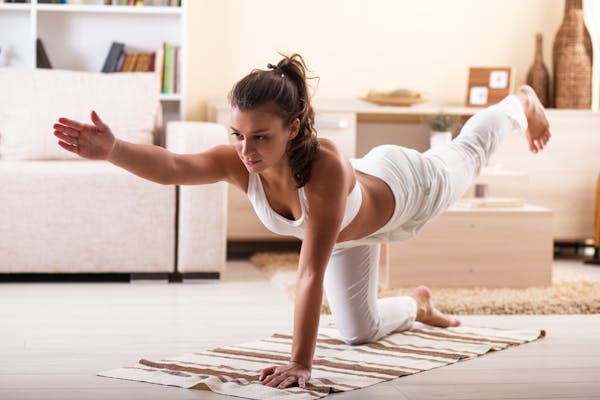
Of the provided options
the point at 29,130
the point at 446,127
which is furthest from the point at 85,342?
the point at 446,127

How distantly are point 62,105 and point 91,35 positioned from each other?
814 millimetres

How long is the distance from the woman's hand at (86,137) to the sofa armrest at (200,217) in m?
1.81

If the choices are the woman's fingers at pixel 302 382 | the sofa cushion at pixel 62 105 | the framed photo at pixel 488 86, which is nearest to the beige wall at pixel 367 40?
the framed photo at pixel 488 86

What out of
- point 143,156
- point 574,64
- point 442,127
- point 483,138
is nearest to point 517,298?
point 483,138

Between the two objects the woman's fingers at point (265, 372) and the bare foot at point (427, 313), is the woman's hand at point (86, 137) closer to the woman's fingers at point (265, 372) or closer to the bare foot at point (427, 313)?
the woman's fingers at point (265, 372)

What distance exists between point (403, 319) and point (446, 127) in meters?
1.65

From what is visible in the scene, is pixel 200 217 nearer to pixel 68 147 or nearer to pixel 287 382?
pixel 287 382

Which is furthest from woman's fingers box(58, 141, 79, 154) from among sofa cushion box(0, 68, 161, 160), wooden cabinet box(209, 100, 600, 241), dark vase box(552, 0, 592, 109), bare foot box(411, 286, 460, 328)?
dark vase box(552, 0, 592, 109)

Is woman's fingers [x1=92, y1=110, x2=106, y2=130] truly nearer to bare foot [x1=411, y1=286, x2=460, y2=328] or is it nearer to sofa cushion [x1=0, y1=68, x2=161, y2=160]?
bare foot [x1=411, y1=286, x2=460, y2=328]

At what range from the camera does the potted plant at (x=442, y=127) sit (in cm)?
466

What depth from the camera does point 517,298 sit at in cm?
383

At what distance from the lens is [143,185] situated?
161 inches

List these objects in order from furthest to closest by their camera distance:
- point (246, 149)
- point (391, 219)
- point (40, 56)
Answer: point (40, 56)
point (391, 219)
point (246, 149)

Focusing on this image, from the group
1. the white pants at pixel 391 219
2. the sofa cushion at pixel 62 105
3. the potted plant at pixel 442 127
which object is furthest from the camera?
the potted plant at pixel 442 127
